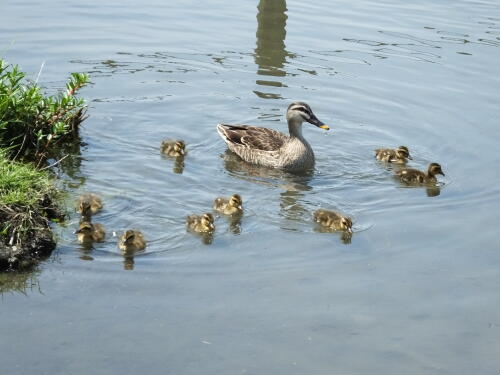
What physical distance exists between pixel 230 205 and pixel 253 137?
2276 mm

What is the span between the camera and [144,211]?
8547 millimetres

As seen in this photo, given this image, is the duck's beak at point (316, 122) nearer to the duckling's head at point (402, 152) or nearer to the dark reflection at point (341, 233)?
the duckling's head at point (402, 152)

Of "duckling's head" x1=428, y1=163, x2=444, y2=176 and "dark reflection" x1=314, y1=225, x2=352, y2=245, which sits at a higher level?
"duckling's head" x1=428, y1=163, x2=444, y2=176

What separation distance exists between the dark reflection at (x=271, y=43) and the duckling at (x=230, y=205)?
12.5 feet

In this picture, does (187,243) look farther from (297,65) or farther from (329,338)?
(297,65)

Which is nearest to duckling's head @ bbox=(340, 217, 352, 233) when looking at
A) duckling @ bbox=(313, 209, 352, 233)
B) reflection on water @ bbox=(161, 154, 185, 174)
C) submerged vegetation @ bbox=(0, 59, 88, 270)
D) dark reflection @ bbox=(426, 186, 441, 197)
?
duckling @ bbox=(313, 209, 352, 233)

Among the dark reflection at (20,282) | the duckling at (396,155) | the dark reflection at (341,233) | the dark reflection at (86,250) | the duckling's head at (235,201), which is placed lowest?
the dark reflection at (20,282)

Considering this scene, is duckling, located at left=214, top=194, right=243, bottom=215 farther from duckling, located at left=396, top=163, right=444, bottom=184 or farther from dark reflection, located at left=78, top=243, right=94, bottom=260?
duckling, located at left=396, top=163, right=444, bottom=184

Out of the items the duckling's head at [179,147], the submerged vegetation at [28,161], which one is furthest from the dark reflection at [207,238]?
the duckling's head at [179,147]

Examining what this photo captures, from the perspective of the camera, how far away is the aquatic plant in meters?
8.83

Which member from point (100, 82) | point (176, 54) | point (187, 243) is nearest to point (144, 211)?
point (187, 243)

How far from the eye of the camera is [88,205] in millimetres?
8180

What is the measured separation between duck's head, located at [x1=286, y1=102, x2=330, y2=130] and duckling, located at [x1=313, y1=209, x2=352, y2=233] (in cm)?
225

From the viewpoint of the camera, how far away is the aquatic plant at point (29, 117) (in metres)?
8.83
